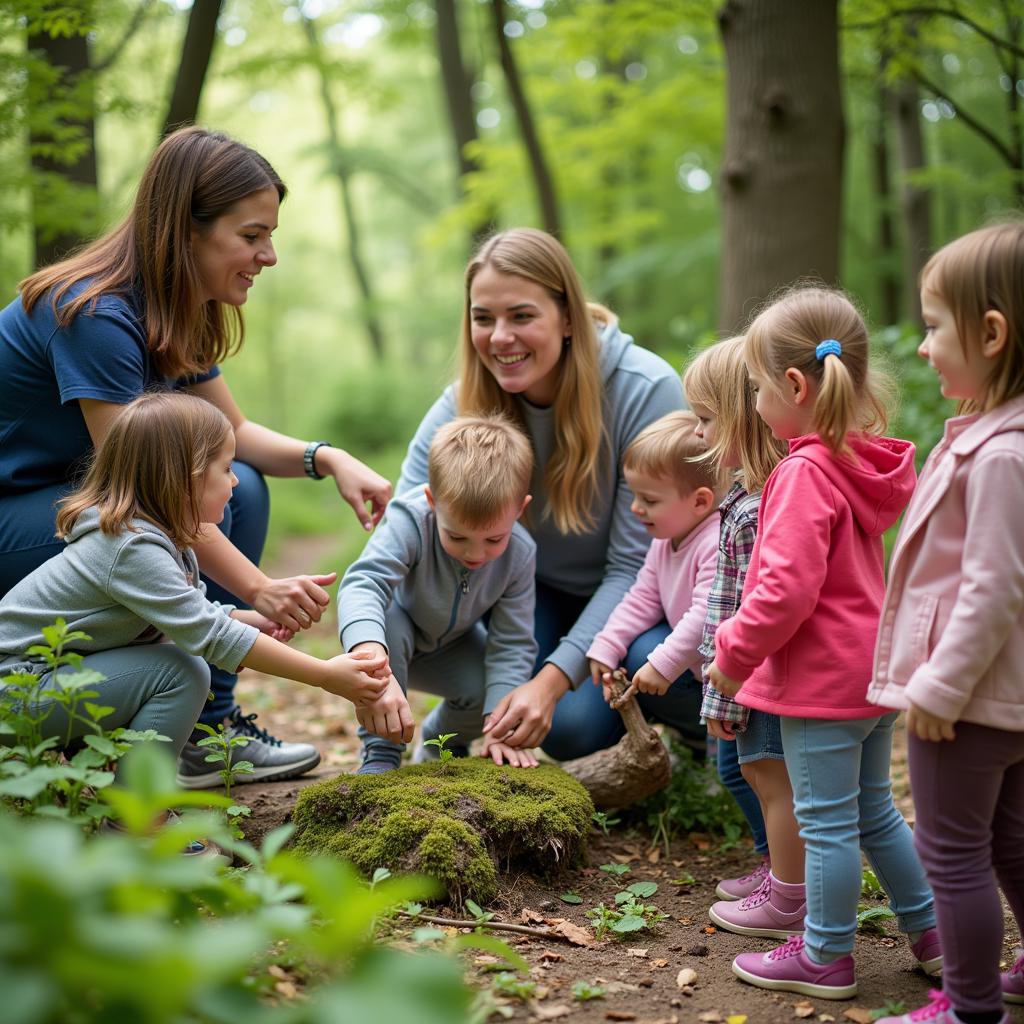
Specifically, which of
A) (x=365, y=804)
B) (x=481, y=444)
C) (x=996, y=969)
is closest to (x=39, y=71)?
(x=481, y=444)

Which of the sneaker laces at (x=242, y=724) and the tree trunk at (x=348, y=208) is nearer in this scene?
the sneaker laces at (x=242, y=724)

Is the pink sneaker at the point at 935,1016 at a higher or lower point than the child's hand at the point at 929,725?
lower

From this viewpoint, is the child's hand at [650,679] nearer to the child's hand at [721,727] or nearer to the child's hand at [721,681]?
the child's hand at [721,727]

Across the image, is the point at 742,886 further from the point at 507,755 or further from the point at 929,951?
the point at 507,755

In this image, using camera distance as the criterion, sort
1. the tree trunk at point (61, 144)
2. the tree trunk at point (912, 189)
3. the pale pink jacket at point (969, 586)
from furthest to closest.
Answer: the tree trunk at point (912, 189) → the tree trunk at point (61, 144) → the pale pink jacket at point (969, 586)

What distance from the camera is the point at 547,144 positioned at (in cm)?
1145

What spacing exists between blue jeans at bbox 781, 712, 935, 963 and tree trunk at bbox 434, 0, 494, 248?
946 cm

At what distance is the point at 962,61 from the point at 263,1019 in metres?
13.3

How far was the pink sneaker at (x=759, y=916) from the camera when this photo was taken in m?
2.54

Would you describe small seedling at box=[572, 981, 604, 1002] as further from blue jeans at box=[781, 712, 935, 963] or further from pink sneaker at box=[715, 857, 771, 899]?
pink sneaker at box=[715, 857, 771, 899]

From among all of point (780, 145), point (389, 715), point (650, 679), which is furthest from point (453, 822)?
point (780, 145)

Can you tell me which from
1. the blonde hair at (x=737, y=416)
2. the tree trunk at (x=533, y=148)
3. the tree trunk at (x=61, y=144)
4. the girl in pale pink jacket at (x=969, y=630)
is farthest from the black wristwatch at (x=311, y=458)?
the tree trunk at (x=533, y=148)

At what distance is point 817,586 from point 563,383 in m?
1.51

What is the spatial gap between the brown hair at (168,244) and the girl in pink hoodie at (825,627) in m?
1.68
